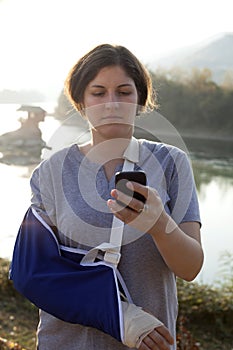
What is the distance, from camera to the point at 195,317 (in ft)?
10.2

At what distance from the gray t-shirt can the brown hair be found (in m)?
0.14

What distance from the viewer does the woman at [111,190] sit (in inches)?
39.8

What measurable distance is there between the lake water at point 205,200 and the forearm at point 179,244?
0.44m

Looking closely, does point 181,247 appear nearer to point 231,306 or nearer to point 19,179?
point 231,306

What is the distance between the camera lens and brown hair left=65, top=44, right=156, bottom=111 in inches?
42.2

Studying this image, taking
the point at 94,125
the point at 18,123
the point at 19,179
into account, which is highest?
the point at 94,125

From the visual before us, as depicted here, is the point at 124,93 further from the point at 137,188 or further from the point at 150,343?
the point at 150,343

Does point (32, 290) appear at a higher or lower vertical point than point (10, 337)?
higher

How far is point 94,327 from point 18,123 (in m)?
9.80

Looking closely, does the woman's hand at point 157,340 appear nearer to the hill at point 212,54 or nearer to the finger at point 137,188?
the finger at point 137,188

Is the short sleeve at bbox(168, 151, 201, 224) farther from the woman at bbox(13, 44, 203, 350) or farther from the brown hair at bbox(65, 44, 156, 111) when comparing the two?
the brown hair at bbox(65, 44, 156, 111)

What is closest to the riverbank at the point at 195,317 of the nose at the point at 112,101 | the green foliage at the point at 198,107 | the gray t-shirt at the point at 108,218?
the gray t-shirt at the point at 108,218

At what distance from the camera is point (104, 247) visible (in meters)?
1.00

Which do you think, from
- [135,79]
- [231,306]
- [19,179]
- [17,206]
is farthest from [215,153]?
[135,79]
